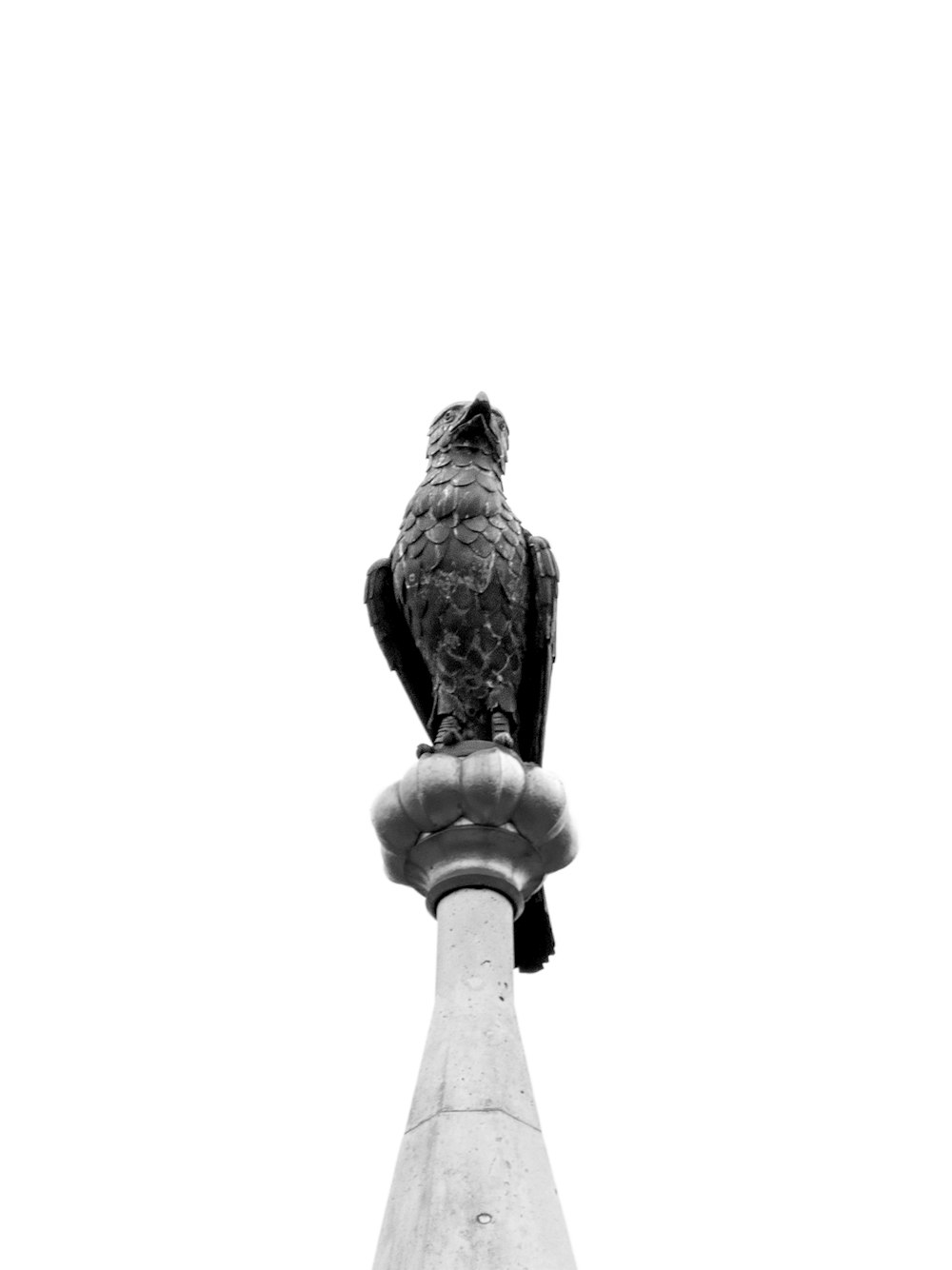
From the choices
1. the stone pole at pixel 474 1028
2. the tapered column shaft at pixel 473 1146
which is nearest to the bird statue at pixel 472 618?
the stone pole at pixel 474 1028

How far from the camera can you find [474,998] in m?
6.45

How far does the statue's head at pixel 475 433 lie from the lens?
28.7ft

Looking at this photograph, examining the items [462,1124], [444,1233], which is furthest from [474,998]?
[444,1233]

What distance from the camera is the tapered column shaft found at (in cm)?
559

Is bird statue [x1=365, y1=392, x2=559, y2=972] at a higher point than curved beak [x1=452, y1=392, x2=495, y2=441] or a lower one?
lower

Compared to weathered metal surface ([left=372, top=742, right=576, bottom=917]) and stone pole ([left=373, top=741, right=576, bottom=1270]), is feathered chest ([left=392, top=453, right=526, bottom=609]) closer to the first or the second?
stone pole ([left=373, top=741, right=576, bottom=1270])

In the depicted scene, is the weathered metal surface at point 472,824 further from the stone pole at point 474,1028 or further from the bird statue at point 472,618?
the bird statue at point 472,618

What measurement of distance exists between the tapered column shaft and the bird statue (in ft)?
3.79

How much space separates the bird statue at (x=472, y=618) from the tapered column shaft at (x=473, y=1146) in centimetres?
115

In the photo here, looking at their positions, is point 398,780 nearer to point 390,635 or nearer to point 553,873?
point 553,873

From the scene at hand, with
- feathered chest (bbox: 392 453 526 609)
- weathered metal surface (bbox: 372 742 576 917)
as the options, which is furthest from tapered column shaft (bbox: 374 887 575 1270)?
feathered chest (bbox: 392 453 526 609)

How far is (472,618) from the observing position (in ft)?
26.1

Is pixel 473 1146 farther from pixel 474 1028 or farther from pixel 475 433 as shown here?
pixel 475 433

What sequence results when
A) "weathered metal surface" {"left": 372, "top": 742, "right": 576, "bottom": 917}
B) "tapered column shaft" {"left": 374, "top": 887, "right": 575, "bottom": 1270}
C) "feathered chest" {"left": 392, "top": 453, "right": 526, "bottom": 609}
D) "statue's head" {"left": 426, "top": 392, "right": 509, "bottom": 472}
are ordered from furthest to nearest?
"statue's head" {"left": 426, "top": 392, "right": 509, "bottom": 472} < "feathered chest" {"left": 392, "top": 453, "right": 526, "bottom": 609} < "weathered metal surface" {"left": 372, "top": 742, "right": 576, "bottom": 917} < "tapered column shaft" {"left": 374, "top": 887, "right": 575, "bottom": 1270}
